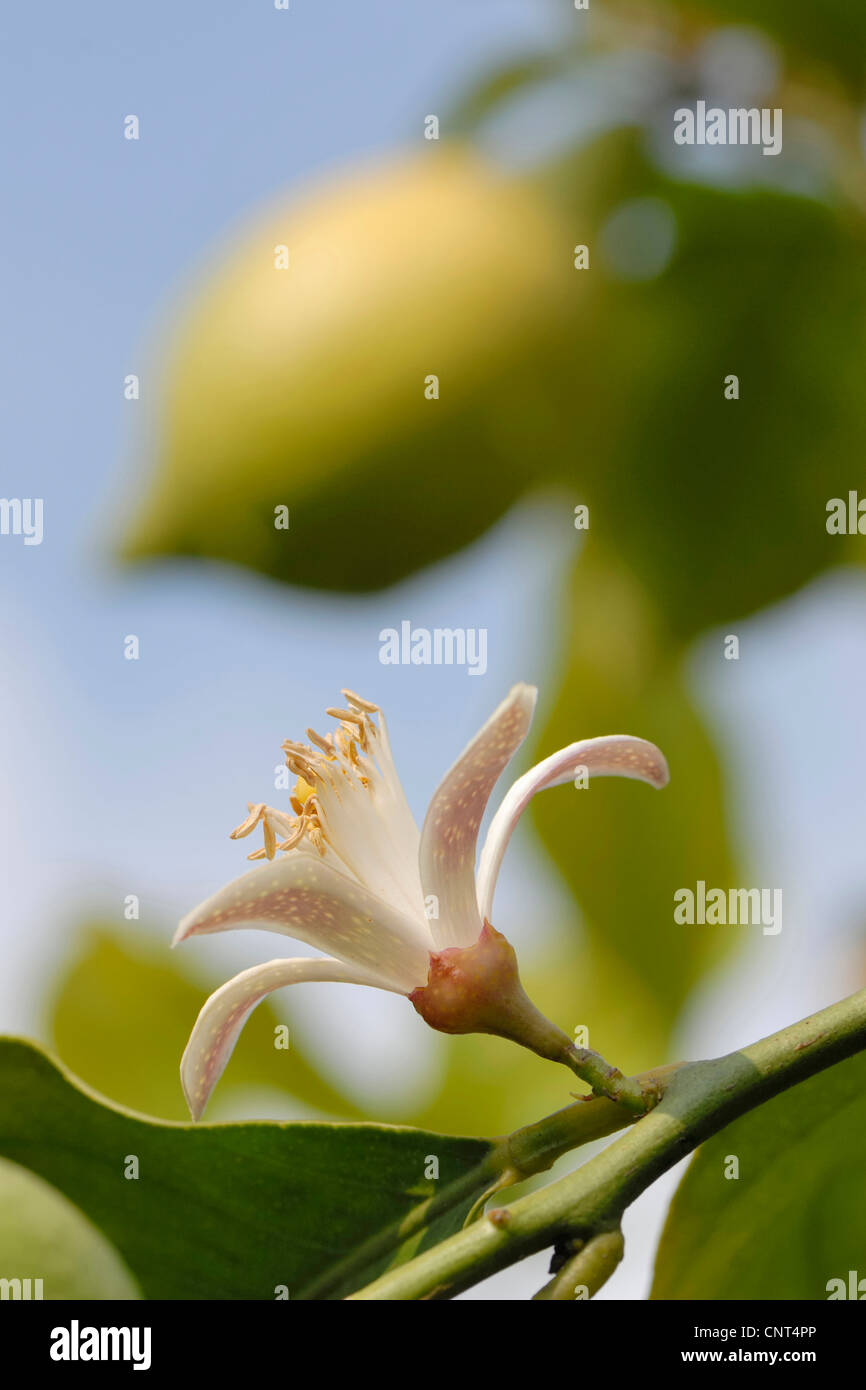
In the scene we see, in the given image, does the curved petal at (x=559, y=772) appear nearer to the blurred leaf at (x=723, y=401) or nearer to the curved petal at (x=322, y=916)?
the curved petal at (x=322, y=916)

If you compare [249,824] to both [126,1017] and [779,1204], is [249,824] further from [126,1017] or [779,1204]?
[126,1017]

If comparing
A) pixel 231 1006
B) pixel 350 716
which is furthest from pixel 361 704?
pixel 231 1006

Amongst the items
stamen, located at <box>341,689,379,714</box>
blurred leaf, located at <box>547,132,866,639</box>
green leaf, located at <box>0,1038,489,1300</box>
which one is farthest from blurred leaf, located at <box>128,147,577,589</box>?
green leaf, located at <box>0,1038,489,1300</box>

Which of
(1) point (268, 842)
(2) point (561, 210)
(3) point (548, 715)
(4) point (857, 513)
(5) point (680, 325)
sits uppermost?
(2) point (561, 210)

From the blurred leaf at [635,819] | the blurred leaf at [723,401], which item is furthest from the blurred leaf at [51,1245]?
the blurred leaf at [723,401]

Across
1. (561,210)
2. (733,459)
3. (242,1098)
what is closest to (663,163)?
(561,210)

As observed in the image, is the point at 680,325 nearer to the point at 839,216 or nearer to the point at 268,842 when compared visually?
the point at 839,216
